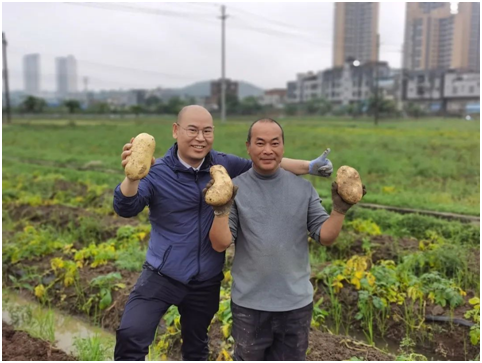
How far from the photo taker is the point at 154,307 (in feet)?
8.19

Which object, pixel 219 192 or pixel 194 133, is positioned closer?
pixel 219 192

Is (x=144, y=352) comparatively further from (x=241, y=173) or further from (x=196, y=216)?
(x=241, y=173)

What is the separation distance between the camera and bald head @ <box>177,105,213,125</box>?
7.88 feet

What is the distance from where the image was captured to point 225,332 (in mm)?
3576

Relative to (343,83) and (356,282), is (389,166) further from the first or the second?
(343,83)

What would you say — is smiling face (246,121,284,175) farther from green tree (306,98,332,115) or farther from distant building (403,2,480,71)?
green tree (306,98,332,115)

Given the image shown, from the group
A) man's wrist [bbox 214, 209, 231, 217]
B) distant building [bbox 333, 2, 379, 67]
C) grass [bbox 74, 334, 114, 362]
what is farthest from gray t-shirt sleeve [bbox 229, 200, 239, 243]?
distant building [bbox 333, 2, 379, 67]

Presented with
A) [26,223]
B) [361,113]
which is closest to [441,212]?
[26,223]

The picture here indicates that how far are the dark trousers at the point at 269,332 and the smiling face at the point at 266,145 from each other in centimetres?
67

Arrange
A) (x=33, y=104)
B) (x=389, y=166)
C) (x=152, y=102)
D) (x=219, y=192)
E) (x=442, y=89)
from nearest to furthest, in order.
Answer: (x=219, y=192)
(x=389, y=166)
(x=33, y=104)
(x=152, y=102)
(x=442, y=89)

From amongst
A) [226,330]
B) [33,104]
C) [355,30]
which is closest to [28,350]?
[226,330]

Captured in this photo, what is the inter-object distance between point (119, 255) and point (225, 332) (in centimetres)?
202

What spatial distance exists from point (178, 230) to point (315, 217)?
2.15 ft

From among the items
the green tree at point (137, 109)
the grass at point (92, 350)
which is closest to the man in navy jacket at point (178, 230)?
the grass at point (92, 350)
